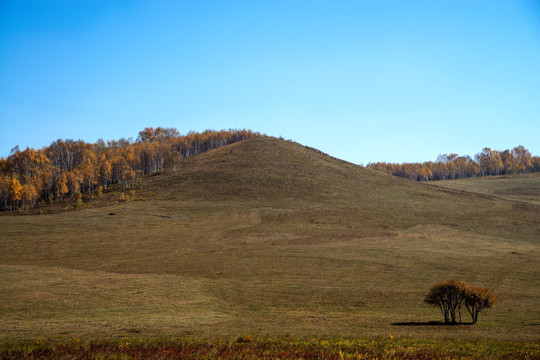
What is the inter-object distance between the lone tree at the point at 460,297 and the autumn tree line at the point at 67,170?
10757cm

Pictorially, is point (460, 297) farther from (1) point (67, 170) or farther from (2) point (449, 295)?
(1) point (67, 170)

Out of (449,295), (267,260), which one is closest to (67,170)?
(267,260)

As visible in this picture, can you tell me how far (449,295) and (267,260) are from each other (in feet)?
99.6

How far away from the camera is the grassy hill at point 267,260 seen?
31969 mm

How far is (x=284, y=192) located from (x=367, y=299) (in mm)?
78654

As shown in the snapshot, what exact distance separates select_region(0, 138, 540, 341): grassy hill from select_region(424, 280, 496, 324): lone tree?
147 cm

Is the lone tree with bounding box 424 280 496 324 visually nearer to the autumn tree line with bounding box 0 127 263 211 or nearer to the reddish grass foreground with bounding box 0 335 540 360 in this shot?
the reddish grass foreground with bounding box 0 335 540 360

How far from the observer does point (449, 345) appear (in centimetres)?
2377

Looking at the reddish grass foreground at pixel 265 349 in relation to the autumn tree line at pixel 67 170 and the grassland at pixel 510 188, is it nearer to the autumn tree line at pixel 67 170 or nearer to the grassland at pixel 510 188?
the autumn tree line at pixel 67 170

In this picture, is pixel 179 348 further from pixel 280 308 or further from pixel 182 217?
pixel 182 217

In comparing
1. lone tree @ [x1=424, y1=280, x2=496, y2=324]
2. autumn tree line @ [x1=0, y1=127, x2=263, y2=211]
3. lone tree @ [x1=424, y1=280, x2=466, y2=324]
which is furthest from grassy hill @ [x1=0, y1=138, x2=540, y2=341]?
autumn tree line @ [x1=0, y1=127, x2=263, y2=211]

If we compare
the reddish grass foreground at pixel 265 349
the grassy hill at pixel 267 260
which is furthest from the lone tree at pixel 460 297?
the reddish grass foreground at pixel 265 349

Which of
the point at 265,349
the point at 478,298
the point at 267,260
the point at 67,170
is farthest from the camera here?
the point at 67,170

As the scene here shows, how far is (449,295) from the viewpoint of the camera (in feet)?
113
